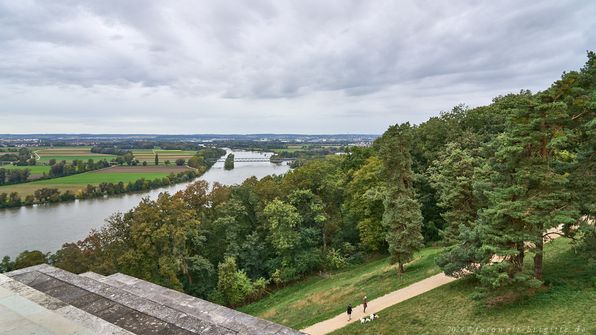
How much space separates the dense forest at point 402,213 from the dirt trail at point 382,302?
Result: 200 cm

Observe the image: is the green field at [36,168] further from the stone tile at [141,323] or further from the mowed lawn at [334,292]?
the stone tile at [141,323]

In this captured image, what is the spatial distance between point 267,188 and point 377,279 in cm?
1411

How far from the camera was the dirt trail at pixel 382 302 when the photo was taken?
16.9 m

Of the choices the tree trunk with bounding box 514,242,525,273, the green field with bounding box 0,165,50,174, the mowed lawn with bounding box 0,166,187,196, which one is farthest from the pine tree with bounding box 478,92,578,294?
the green field with bounding box 0,165,50,174

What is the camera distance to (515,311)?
12.4 meters

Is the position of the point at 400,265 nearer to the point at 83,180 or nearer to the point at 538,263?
the point at 538,263

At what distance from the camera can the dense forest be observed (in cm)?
1208

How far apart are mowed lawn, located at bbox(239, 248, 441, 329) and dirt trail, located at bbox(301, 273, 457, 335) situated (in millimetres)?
→ 596

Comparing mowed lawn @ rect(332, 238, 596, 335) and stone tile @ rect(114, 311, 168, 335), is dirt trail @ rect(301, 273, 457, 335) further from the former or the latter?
stone tile @ rect(114, 311, 168, 335)

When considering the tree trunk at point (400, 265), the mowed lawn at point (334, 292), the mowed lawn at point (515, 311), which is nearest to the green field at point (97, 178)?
the mowed lawn at point (334, 292)

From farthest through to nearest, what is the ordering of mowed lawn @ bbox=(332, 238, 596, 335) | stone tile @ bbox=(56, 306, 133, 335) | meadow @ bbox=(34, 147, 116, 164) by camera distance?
meadow @ bbox=(34, 147, 116, 164), mowed lawn @ bbox=(332, 238, 596, 335), stone tile @ bbox=(56, 306, 133, 335)

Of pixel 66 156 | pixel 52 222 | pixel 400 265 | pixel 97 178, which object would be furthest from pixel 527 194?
pixel 66 156

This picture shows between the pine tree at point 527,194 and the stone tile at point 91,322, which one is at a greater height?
the pine tree at point 527,194

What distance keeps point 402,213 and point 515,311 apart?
7.86m
